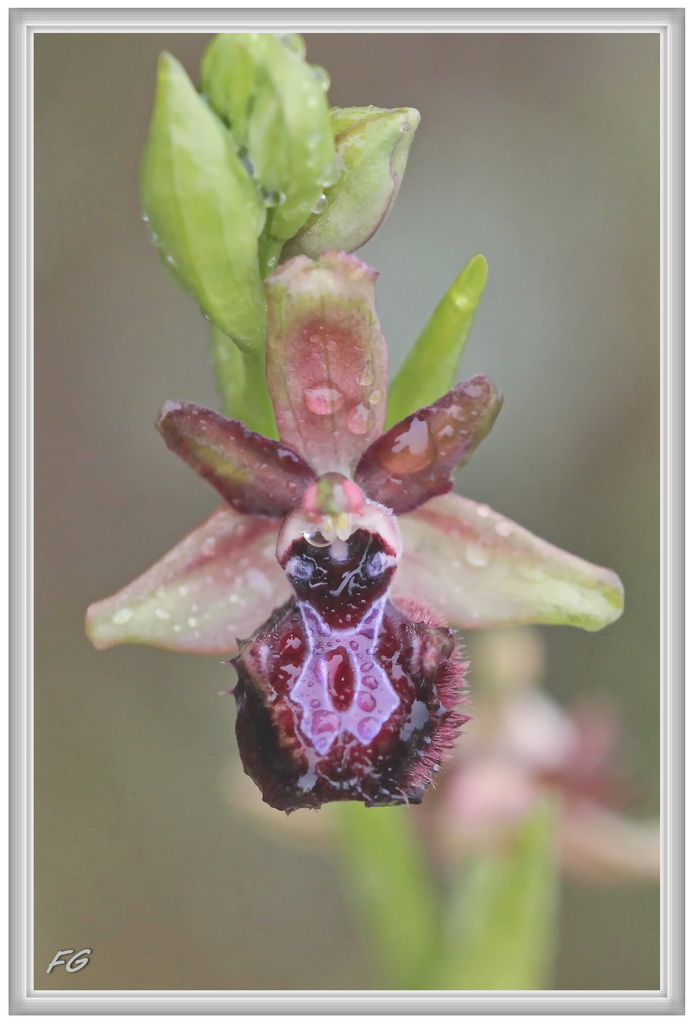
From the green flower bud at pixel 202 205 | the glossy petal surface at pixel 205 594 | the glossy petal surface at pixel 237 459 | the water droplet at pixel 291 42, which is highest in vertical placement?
the water droplet at pixel 291 42

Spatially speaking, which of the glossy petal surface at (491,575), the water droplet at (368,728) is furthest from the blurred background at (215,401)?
the water droplet at (368,728)

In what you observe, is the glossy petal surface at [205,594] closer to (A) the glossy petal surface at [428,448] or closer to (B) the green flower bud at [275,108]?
(A) the glossy petal surface at [428,448]

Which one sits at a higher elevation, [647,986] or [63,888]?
[63,888]

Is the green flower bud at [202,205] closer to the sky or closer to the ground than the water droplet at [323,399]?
closer to the sky

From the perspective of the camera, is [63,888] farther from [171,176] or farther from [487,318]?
[171,176]

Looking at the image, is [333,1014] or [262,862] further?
[262,862]

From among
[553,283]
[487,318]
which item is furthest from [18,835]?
[553,283]

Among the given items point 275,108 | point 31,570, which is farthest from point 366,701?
point 275,108
